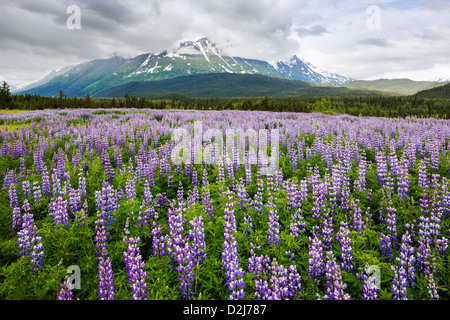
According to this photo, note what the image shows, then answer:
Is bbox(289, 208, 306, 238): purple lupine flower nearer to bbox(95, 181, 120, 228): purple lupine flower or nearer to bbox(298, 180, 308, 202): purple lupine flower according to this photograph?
bbox(298, 180, 308, 202): purple lupine flower

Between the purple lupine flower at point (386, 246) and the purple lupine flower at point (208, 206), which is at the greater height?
the purple lupine flower at point (208, 206)

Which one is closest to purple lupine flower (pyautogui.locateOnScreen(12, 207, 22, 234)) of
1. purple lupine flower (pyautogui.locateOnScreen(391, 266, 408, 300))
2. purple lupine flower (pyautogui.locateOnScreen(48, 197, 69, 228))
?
purple lupine flower (pyautogui.locateOnScreen(48, 197, 69, 228))

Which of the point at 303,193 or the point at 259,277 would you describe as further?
the point at 303,193

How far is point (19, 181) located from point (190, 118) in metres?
11.4

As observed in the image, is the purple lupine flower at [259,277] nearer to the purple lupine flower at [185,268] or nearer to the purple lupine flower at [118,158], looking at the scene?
the purple lupine flower at [185,268]

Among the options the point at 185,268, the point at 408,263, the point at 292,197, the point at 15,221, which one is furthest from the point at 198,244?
the point at 15,221

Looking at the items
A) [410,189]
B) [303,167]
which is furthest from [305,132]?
[410,189]

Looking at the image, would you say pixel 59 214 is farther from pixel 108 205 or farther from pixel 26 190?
pixel 26 190

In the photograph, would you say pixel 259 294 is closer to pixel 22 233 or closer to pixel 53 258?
pixel 53 258

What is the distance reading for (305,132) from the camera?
466 inches

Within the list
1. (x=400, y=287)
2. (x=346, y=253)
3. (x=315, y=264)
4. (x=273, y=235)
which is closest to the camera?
(x=400, y=287)

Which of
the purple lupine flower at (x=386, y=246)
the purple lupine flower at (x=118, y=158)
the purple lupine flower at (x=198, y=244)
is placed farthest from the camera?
the purple lupine flower at (x=118, y=158)

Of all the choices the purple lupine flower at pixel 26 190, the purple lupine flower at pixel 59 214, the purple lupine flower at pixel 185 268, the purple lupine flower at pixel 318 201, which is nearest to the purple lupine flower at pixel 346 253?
the purple lupine flower at pixel 318 201

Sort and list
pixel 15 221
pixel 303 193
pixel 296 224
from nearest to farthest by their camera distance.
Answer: pixel 296 224, pixel 15 221, pixel 303 193
